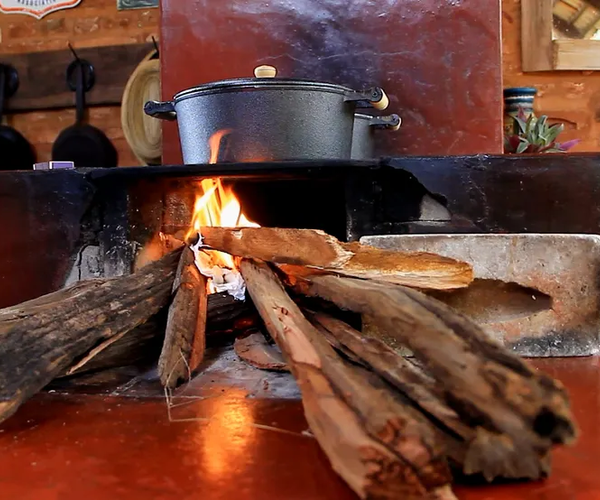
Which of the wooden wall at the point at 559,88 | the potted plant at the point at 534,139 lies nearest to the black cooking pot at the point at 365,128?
the potted plant at the point at 534,139

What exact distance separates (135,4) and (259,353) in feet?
8.72

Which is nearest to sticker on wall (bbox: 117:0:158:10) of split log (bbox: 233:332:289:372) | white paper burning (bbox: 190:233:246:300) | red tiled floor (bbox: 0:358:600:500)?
white paper burning (bbox: 190:233:246:300)

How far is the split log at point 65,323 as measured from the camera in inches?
40.7

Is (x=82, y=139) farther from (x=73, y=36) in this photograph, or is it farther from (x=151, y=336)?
(x=151, y=336)

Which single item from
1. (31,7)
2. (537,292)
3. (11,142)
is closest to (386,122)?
(537,292)

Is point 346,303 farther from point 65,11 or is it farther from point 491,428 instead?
point 65,11

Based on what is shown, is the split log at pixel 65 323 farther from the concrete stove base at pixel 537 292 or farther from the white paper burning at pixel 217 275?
the concrete stove base at pixel 537 292

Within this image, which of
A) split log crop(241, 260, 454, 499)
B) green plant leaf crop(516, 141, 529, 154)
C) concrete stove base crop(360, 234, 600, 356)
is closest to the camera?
split log crop(241, 260, 454, 499)

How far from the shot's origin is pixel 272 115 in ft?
5.06

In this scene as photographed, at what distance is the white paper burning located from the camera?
5.18ft

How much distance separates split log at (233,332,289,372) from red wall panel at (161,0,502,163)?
2.74 ft

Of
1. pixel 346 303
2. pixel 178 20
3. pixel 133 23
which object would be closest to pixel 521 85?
pixel 178 20

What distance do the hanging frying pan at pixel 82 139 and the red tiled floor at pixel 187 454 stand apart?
2.47 meters

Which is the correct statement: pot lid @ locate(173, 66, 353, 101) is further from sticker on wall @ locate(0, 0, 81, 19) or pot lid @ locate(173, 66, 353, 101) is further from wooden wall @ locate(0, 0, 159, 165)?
sticker on wall @ locate(0, 0, 81, 19)
